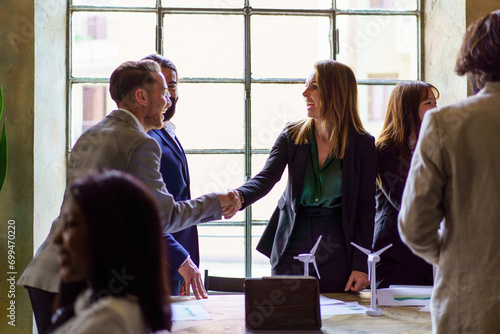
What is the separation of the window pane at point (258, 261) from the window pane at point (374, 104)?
3.40 ft

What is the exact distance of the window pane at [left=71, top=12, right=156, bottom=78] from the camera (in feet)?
13.0

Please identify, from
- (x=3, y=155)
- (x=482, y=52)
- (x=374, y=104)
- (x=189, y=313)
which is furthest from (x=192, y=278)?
(x=374, y=104)

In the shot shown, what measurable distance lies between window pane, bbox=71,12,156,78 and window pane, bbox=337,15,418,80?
1.34 meters

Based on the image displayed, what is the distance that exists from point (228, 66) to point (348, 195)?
1.52 m

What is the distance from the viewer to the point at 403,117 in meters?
3.14

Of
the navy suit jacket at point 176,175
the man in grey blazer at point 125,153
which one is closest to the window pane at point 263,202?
the navy suit jacket at point 176,175

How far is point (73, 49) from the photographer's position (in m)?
3.97

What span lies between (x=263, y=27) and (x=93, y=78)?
120 cm

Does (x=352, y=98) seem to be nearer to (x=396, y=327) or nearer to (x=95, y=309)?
(x=396, y=327)

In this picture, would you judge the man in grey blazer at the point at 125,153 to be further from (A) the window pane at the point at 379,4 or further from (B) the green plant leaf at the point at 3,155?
(A) the window pane at the point at 379,4

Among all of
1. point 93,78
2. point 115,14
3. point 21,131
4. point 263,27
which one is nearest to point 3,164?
point 21,131

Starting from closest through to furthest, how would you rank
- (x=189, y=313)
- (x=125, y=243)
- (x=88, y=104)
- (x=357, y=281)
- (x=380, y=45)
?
(x=125, y=243), (x=189, y=313), (x=357, y=281), (x=88, y=104), (x=380, y=45)

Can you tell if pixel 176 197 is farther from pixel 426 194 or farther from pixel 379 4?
pixel 379 4

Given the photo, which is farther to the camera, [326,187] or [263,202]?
[263,202]
